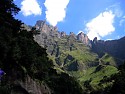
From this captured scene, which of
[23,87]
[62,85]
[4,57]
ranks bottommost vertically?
[23,87]

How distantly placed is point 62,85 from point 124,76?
76.1 feet

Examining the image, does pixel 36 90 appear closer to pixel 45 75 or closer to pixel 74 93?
pixel 45 75

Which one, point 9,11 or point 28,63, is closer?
point 28,63

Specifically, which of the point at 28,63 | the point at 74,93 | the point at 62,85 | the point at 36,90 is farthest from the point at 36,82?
the point at 74,93

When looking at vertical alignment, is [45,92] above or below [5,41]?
below

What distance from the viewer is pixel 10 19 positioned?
4544 cm

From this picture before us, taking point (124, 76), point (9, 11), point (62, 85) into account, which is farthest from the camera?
point (62, 85)

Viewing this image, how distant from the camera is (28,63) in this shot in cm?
4369

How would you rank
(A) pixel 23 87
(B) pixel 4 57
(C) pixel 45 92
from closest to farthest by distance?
(B) pixel 4 57
(A) pixel 23 87
(C) pixel 45 92

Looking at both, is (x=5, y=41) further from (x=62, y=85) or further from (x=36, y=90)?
(x=62, y=85)

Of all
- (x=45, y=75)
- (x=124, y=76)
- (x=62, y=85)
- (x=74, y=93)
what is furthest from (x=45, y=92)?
(x=74, y=93)

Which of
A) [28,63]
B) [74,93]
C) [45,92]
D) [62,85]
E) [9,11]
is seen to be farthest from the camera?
[74,93]

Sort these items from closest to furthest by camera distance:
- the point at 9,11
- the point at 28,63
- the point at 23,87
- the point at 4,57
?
the point at 4,57, the point at 23,87, the point at 28,63, the point at 9,11

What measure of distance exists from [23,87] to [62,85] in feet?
147
